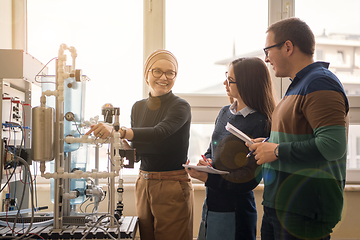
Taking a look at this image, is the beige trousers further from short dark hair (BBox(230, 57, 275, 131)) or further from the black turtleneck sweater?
short dark hair (BBox(230, 57, 275, 131))

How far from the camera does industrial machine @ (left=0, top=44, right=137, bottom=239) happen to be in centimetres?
123

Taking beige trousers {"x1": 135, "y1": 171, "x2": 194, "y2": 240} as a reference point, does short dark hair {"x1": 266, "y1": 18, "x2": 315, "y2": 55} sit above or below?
above

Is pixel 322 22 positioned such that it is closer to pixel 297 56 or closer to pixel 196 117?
pixel 196 117

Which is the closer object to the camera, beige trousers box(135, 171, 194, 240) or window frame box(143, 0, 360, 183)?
beige trousers box(135, 171, 194, 240)

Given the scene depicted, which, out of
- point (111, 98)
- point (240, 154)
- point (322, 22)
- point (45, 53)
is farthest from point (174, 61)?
point (322, 22)

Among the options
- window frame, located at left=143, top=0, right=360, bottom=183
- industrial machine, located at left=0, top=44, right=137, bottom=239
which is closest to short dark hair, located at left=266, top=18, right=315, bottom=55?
industrial machine, located at left=0, top=44, right=137, bottom=239

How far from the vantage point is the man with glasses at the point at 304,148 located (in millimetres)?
964

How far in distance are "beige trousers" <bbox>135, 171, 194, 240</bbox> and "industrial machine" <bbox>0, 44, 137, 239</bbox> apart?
11cm

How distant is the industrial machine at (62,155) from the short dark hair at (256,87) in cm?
64

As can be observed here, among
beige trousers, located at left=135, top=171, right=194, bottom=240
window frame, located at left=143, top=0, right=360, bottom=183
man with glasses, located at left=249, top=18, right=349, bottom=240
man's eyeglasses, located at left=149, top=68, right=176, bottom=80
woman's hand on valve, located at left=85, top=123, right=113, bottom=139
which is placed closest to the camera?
man with glasses, located at left=249, top=18, right=349, bottom=240

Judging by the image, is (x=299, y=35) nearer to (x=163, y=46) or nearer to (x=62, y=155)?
(x=62, y=155)

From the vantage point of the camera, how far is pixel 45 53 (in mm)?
2484

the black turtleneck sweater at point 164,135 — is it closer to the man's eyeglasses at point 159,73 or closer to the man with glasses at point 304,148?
the man's eyeglasses at point 159,73

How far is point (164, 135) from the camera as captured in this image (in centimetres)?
145
